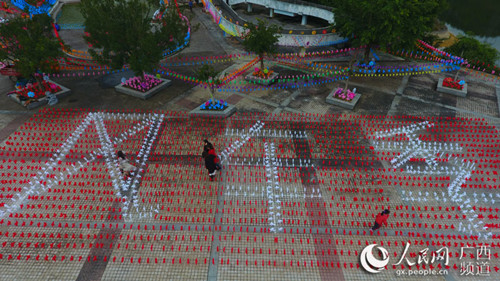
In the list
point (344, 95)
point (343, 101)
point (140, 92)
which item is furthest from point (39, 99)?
point (344, 95)

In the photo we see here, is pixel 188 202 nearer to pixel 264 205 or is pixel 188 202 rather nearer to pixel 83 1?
pixel 264 205

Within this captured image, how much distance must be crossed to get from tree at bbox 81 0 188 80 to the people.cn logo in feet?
51.1

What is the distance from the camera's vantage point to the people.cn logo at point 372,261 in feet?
33.0

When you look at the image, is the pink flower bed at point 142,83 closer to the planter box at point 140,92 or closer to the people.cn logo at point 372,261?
the planter box at point 140,92

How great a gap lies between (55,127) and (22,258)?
30.1 ft

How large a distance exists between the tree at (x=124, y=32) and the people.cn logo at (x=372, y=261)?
15564 millimetres

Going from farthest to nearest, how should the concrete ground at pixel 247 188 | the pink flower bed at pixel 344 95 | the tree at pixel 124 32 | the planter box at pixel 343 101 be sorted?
the pink flower bed at pixel 344 95 < the planter box at pixel 343 101 < the tree at pixel 124 32 < the concrete ground at pixel 247 188

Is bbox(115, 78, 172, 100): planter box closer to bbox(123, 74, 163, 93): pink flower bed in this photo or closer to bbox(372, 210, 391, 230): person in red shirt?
bbox(123, 74, 163, 93): pink flower bed

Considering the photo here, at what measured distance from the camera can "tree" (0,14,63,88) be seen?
16797mm

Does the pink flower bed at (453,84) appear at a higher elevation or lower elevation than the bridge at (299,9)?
lower

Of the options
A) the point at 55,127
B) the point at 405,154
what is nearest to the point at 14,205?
the point at 55,127

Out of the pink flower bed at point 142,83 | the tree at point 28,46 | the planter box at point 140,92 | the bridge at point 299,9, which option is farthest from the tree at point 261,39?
the tree at point 28,46

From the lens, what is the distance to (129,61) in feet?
59.1

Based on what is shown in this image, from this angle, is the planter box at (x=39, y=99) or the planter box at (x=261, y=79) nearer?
the planter box at (x=39, y=99)
